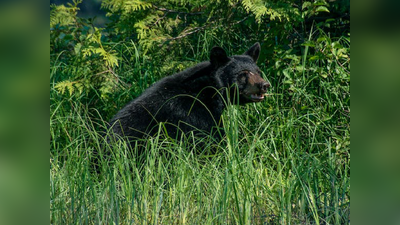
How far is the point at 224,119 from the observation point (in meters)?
5.01

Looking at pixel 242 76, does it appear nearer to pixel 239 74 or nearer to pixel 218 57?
pixel 239 74

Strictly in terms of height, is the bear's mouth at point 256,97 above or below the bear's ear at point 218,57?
below

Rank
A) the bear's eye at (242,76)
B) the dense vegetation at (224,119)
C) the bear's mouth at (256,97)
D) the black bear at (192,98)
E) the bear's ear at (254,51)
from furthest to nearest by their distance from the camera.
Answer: the bear's ear at (254,51)
the bear's eye at (242,76)
the bear's mouth at (256,97)
the black bear at (192,98)
the dense vegetation at (224,119)

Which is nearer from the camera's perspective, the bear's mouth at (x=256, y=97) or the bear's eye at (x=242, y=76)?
the bear's mouth at (x=256, y=97)

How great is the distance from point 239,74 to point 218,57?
306 mm

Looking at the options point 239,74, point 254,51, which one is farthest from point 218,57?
point 254,51

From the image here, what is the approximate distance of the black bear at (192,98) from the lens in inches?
182

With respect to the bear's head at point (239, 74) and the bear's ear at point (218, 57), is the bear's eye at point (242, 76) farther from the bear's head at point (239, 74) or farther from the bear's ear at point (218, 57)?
the bear's ear at point (218, 57)

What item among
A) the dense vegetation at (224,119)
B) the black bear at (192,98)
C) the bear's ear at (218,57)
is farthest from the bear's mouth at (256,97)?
the bear's ear at (218,57)

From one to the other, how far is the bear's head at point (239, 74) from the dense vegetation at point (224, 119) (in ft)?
0.89

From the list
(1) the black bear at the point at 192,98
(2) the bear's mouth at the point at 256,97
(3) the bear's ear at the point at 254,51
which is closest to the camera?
(1) the black bear at the point at 192,98
